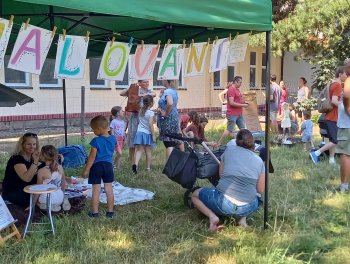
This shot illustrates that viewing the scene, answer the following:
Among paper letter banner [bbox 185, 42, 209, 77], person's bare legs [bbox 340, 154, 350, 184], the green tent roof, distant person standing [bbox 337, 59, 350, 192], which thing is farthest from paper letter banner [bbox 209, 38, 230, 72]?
person's bare legs [bbox 340, 154, 350, 184]

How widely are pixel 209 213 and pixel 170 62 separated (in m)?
1.79

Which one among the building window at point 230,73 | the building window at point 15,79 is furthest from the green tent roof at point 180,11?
the building window at point 230,73

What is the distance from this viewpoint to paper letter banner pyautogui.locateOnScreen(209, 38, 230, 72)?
5.39 meters

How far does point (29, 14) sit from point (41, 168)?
225 centimetres

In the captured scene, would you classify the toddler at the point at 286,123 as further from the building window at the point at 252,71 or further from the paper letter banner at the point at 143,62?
the building window at the point at 252,71

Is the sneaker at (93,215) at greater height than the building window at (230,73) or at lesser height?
lesser

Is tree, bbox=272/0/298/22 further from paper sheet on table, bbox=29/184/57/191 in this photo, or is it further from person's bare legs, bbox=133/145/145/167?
paper sheet on table, bbox=29/184/57/191

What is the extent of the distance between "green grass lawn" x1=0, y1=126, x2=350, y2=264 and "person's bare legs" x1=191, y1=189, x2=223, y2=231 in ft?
0.28

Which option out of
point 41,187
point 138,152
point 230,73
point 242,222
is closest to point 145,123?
point 138,152

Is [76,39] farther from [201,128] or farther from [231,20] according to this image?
[201,128]

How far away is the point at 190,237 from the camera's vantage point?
438 cm

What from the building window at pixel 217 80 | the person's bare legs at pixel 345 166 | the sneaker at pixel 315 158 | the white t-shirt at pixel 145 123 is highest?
the building window at pixel 217 80

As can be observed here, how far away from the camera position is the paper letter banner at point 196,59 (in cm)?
526

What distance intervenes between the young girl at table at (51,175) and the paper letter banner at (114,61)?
0.95 metres
